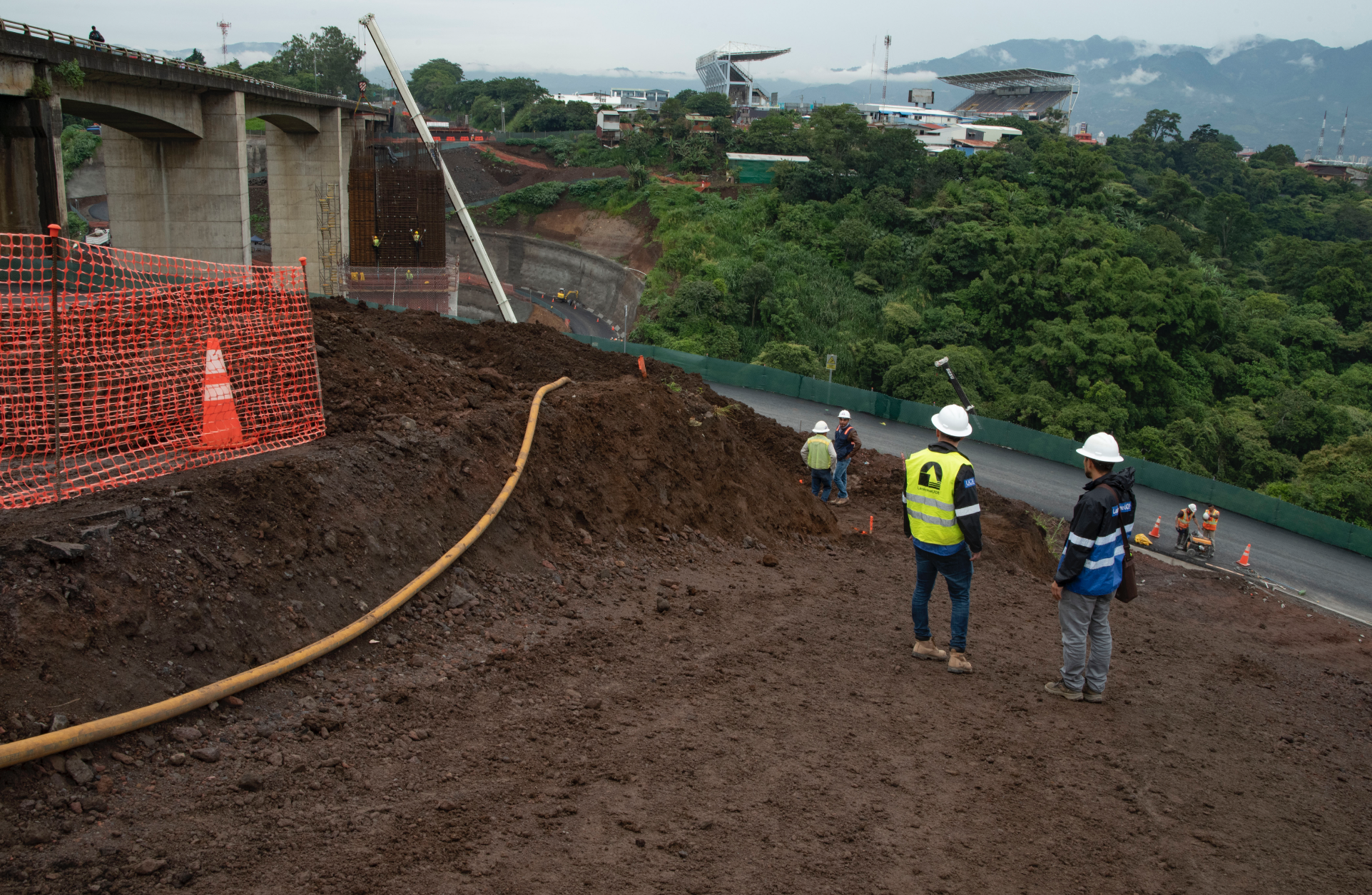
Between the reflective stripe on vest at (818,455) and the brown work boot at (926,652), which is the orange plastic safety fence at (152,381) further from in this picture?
the reflective stripe on vest at (818,455)

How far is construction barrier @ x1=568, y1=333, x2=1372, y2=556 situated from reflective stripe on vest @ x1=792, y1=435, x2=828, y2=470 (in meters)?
8.80

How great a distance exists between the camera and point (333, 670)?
16.9 feet

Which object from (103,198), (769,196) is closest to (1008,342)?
(769,196)

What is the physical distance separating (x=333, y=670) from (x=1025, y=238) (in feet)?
158

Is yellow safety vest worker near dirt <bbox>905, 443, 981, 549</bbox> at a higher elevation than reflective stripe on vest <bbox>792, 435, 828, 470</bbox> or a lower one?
higher

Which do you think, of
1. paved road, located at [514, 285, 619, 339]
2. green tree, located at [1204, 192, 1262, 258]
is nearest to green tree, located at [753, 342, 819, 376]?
paved road, located at [514, 285, 619, 339]

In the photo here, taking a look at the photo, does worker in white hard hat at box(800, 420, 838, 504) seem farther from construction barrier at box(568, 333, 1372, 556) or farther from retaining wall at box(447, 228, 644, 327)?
retaining wall at box(447, 228, 644, 327)

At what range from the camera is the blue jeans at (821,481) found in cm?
1344

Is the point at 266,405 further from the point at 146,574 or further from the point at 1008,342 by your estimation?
the point at 1008,342

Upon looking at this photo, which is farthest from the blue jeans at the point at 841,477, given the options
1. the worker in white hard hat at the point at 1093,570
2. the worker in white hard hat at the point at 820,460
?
the worker in white hard hat at the point at 1093,570

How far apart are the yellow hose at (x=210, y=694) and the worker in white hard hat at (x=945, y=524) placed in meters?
3.31

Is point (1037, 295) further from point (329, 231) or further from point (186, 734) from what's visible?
point (186, 734)

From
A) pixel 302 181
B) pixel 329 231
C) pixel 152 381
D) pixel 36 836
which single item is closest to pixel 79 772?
pixel 36 836

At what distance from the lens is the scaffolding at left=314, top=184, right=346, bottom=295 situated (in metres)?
43.4
